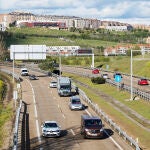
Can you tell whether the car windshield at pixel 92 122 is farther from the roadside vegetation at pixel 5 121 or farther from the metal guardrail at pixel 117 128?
the roadside vegetation at pixel 5 121

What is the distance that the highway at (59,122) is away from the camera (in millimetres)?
39500

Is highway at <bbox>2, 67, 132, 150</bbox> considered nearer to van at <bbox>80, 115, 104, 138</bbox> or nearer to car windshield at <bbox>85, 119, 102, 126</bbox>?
van at <bbox>80, 115, 104, 138</bbox>

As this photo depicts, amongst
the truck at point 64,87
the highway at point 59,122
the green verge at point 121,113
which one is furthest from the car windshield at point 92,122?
the truck at point 64,87

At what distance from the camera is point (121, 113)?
5862 centimetres

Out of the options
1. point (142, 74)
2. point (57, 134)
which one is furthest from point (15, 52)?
point (57, 134)

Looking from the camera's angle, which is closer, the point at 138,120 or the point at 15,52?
the point at 138,120

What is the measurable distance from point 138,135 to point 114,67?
104972mm

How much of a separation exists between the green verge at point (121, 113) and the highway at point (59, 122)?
1853mm

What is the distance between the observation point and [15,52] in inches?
4488

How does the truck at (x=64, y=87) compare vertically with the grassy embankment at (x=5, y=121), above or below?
above

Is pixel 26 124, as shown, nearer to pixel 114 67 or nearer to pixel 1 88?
pixel 1 88

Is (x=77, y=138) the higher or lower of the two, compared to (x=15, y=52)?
lower

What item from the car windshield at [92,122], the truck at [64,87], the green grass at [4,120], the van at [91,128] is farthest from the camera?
the truck at [64,87]

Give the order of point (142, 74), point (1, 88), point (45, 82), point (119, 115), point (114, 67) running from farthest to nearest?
point (114, 67) → point (142, 74) → point (45, 82) → point (1, 88) → point (119, 115)
